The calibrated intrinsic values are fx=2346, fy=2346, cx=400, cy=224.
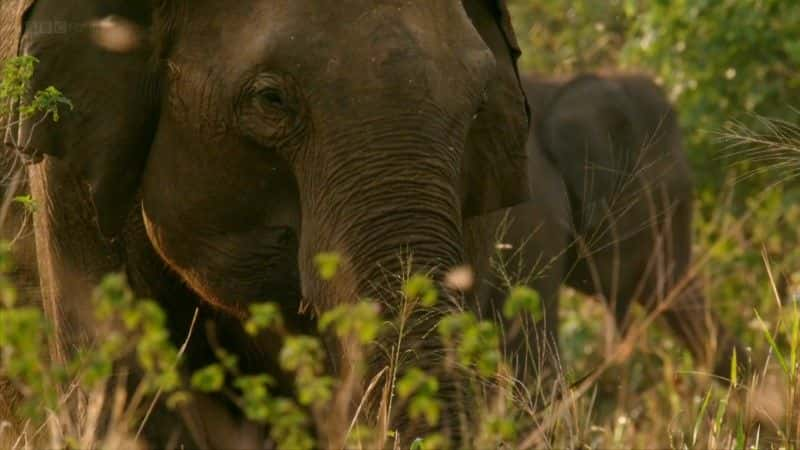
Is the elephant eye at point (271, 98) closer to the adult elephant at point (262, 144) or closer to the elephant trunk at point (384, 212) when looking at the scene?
the adult elephant at point (262, 144)

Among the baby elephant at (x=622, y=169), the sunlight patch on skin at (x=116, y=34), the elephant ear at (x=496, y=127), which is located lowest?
the baby elephant at (x=622, y=169)

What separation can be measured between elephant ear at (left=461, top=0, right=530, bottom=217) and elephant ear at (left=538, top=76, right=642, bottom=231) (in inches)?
113

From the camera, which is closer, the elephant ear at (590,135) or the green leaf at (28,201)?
the green leaf at (28,201)

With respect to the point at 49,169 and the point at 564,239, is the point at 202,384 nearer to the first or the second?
the point at 49,169

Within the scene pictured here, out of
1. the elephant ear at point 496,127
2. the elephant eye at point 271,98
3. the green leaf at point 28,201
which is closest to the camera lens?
the green leaf at point 28,201

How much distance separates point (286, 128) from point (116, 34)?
58 centimetres

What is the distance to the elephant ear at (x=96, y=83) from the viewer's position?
20.7 feet

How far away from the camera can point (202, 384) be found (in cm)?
445

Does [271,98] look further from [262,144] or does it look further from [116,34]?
[116,34]

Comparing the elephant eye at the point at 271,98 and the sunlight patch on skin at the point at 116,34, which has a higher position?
the sunlight patch on skin at the point at 116,34

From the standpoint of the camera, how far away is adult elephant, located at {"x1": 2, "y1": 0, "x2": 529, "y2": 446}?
5.91 m

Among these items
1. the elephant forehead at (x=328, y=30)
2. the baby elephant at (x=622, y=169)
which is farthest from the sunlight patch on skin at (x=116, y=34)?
the baby elephant at (x=622, y=169)

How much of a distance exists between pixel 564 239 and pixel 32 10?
3.78m

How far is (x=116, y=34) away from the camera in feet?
20.9
